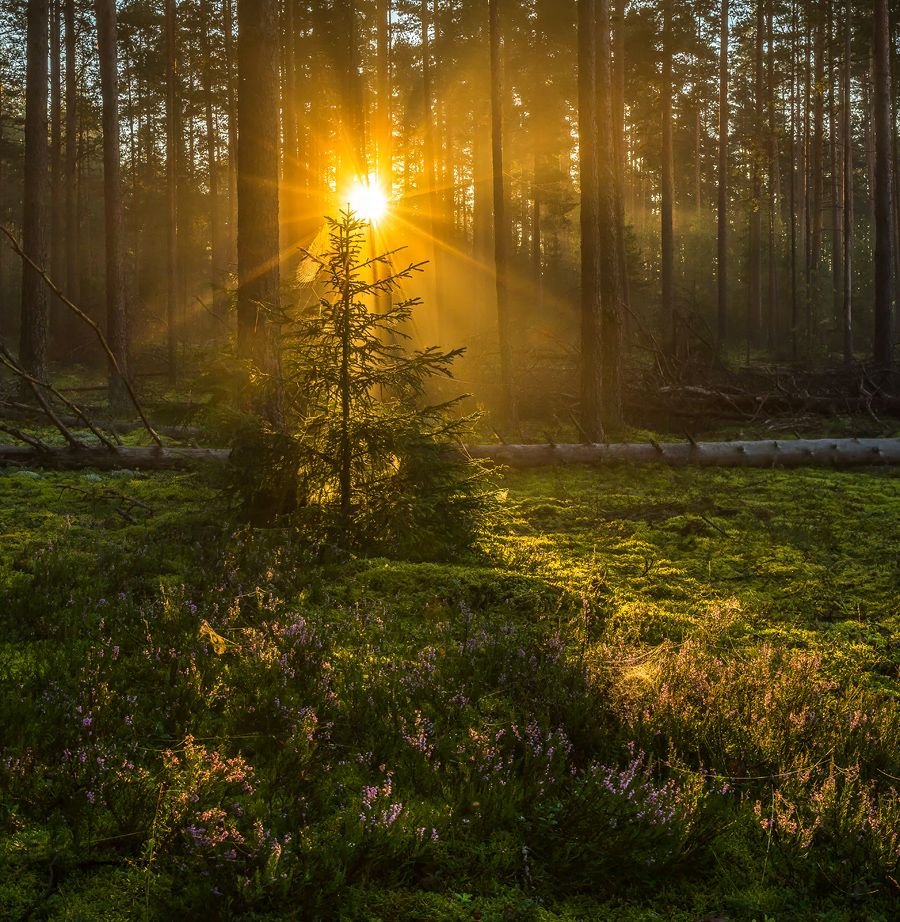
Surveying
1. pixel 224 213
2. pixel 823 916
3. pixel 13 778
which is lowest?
pixel 823 916

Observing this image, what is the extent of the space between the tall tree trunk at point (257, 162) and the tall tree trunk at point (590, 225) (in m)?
6.22

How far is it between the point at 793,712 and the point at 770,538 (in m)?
4.69

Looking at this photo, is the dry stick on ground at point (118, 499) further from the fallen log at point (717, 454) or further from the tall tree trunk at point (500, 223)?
the tall tree trunk at point (500, 223)

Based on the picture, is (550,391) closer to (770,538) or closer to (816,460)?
(816,460)

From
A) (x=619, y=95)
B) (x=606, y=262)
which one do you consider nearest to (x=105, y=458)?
(x=606, y=262)

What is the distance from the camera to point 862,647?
17.6 ft

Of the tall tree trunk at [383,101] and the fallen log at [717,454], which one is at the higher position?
the tall tree trunk at [383,101]

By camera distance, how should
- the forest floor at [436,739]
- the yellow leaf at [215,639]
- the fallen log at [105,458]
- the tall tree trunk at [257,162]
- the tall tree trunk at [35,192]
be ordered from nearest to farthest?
the forest floor at [436,739] < the yellow leaf at [215,639] < the tall tree trunk at [257,162] < the fallen log at [105,458] < the tall tree trunk at [35,192]

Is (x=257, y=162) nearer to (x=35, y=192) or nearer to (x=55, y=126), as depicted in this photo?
(x=35, y=192)

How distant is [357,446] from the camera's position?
7477 millimetres

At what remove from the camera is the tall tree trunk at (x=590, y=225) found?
13742 mm

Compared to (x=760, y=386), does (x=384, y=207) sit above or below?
above

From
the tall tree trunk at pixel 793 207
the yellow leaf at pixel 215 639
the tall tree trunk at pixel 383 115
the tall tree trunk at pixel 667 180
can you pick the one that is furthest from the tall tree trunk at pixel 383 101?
the yellow leaf at pixel 215 639

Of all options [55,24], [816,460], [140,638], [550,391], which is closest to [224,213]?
[55,24]
